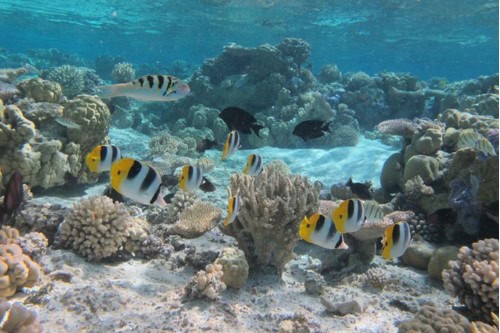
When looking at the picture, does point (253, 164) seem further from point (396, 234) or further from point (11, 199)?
point (11, 199)

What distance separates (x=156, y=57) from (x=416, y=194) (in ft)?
390

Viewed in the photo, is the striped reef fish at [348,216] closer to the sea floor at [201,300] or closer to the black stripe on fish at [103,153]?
the sea floor at [201,300]

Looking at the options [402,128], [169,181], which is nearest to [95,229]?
[169,181]

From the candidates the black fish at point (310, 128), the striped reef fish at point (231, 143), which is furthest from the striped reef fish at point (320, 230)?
the black fish at point (310, 128)

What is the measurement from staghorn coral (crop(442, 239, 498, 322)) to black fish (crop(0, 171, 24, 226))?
18.2 ft

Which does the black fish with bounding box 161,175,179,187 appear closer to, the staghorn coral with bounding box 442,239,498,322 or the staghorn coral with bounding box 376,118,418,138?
the staghorn coral with bounding box 376,118,418,138

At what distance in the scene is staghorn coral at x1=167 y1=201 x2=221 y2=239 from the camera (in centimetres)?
587

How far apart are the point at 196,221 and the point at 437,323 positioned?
13.1ft

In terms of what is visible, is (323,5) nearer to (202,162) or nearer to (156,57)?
(202,162)

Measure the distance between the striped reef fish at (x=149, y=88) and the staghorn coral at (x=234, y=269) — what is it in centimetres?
218

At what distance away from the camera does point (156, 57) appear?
114 meters

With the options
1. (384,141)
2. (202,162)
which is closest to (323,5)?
(384,141)

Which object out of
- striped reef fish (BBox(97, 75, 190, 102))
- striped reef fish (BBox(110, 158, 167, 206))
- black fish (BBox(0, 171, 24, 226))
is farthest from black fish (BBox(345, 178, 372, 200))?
black fish (BBox(0, 171, 24, 226))

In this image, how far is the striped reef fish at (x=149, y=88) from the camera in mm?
3523
